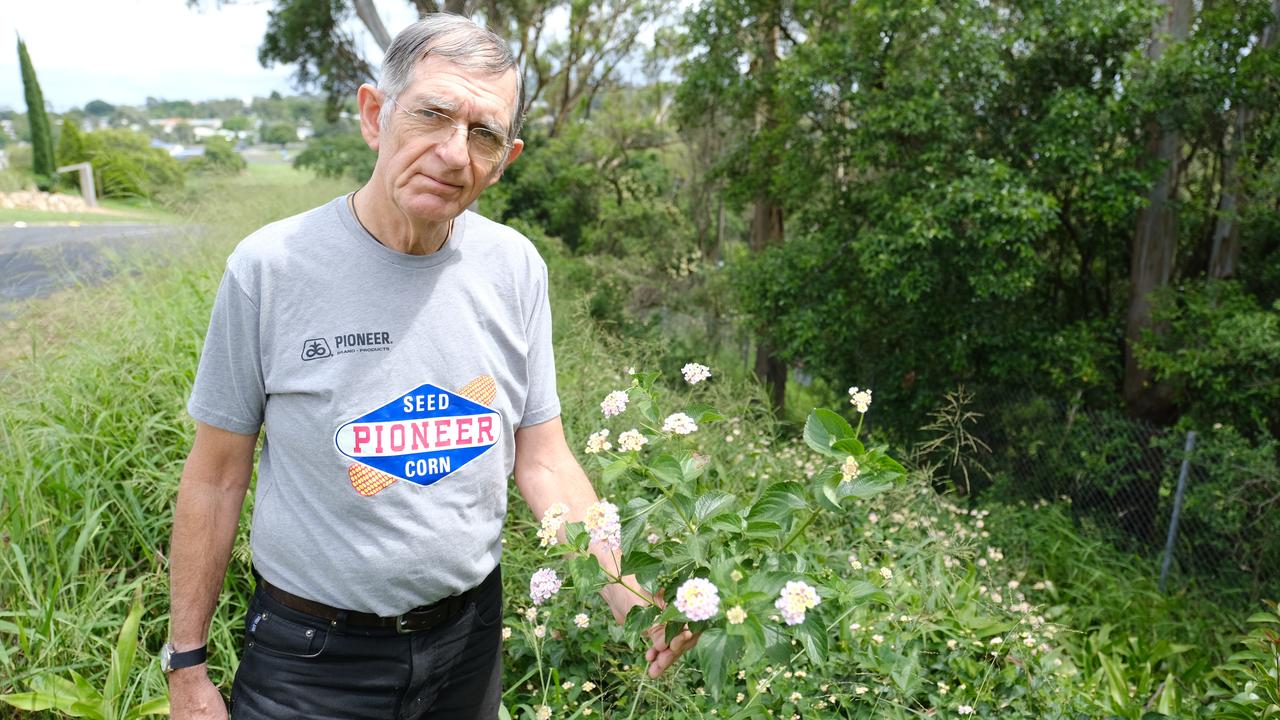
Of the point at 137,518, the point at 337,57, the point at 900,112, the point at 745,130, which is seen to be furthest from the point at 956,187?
the point at 337,57

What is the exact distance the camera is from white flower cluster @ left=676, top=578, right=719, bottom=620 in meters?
1.07

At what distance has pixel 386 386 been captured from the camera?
134cm

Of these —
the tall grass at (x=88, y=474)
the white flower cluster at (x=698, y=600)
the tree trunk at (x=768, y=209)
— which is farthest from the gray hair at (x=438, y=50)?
the tree trunk at (x=768, y=209)

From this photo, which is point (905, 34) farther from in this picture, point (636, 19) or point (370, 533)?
point (636, 19)

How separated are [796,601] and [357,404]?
29.0 inches

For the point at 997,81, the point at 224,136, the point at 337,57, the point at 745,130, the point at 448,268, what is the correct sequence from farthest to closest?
1. the point at 224,136
2. the point at 337,57
3. the point at 745,130
4. the point at 997,81
5. the point at 448,268

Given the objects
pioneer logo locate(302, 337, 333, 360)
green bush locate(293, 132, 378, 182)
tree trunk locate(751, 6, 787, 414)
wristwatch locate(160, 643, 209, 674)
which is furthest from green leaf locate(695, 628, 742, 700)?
green bush locate(293, 132, 378, 182)

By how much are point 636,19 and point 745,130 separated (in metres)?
7.96

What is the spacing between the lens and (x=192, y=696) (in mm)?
1410

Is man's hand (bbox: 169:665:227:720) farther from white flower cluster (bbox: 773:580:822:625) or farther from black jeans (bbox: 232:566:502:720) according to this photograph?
white flower cluster (bbox: 773:580:822:625)

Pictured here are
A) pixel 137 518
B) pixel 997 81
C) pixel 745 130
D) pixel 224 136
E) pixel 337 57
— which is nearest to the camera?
pixel 137 518

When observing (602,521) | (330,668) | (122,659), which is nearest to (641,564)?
(602,521)

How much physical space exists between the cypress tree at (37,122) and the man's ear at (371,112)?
1085 inches

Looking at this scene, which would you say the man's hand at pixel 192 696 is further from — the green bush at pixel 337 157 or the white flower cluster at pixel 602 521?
the green bush at pixel 337 157
